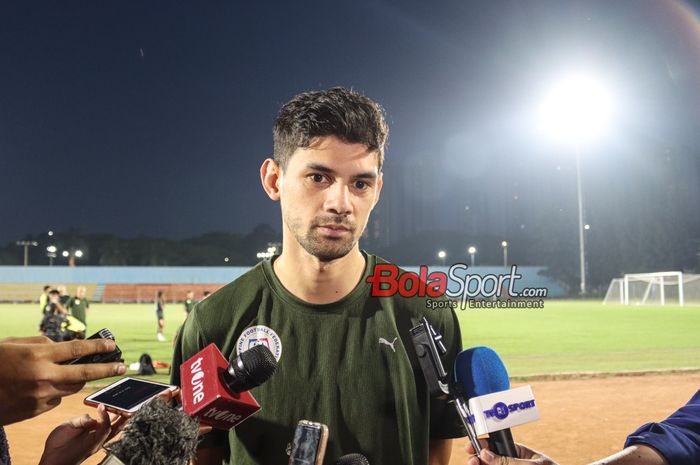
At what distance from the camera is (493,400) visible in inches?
82.6

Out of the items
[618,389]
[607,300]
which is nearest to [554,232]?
[607,300]

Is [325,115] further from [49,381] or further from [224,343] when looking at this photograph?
[49,381]

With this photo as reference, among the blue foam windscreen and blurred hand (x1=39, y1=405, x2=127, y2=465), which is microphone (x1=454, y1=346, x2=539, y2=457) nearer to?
the blue foam windscreen

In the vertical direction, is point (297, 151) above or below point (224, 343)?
above

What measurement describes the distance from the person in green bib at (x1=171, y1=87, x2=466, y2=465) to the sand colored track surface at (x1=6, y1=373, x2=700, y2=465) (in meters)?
4.63

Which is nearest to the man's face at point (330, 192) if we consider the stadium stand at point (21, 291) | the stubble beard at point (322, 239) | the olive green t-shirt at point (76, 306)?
the stubble beard at point (322, 239)

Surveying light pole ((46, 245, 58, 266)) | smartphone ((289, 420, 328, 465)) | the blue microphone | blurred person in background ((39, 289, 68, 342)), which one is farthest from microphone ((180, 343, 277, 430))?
light pole ((46, 245, 58, 266))

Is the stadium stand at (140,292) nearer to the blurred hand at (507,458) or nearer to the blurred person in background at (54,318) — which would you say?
the blurred person in background at (54,318)

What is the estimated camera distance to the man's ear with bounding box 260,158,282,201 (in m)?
3.30

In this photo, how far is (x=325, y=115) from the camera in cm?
308

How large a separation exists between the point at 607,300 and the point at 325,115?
2369 inches

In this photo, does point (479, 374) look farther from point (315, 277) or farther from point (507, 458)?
point (315, 277)

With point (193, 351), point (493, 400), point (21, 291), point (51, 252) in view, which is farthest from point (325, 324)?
point (51, 252)

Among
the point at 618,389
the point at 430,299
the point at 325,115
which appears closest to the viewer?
the point at 325,115
